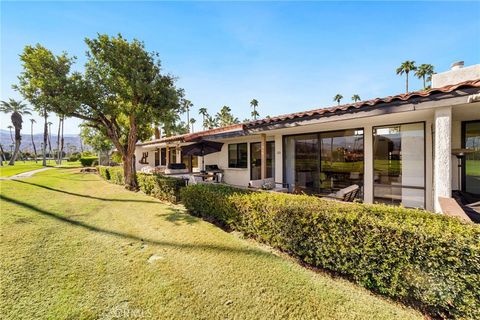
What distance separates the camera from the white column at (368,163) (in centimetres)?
790

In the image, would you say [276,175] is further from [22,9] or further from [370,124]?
[22,9]

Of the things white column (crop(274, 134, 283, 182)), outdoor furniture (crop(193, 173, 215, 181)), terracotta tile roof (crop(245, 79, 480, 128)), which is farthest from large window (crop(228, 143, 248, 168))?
terracotta tile roof (crop(245, 79, 480, 128))

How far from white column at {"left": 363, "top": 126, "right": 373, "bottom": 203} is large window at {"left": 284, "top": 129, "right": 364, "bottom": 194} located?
0.16 metres

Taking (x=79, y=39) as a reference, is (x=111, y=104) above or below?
below

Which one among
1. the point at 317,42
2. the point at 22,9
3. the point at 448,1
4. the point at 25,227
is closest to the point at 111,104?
the point at 22,9

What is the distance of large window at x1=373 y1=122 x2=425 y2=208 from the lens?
7.06m

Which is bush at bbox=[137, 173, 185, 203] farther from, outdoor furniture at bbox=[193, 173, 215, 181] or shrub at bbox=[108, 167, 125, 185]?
shrub at bbox=[108, 167, 125, 185]

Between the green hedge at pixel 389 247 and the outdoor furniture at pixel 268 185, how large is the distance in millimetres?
4576

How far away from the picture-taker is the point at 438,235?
2982 millimetres

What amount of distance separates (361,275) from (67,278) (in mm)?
5209

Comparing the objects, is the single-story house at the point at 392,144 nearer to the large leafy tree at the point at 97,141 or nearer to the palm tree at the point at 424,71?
the large leafy tree at the point at 97,141

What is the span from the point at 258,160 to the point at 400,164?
6696 millimetres

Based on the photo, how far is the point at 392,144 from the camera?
7496mm

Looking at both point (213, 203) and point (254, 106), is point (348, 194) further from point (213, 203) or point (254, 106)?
point (254, 106)
